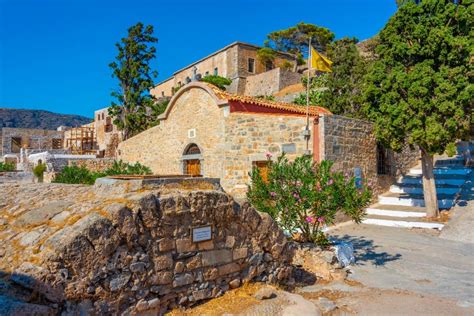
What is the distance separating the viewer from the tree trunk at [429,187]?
33.4 feet

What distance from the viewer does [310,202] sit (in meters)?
5.83

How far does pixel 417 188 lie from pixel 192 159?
26.6 ft

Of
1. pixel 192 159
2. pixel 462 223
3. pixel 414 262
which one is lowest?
pixel 414 262

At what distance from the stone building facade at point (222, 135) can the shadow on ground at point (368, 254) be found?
2972 millimetres

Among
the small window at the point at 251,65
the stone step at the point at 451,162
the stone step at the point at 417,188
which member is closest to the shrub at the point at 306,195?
the stone step at the point at 417,188

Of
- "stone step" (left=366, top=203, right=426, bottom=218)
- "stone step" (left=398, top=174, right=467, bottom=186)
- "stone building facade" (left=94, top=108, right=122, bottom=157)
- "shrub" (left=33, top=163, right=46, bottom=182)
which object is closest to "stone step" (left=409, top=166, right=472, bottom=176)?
"stone step" (left=398, top=174, right=467, bottom=186)

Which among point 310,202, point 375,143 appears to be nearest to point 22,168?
point 375,143

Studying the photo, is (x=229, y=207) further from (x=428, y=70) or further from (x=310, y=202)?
(x=428, y=70)

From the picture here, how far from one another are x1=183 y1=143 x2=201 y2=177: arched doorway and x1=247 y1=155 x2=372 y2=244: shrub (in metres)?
7.25

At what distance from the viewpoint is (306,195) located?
5852 millimetres

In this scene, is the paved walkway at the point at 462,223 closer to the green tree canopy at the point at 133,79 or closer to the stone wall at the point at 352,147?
the stone wall at the point at 352,147

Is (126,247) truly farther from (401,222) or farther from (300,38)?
(300,38)

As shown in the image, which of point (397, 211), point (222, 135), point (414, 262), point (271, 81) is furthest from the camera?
point (271, 81)

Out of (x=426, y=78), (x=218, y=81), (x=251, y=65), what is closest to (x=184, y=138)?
(x=426, y=78)
